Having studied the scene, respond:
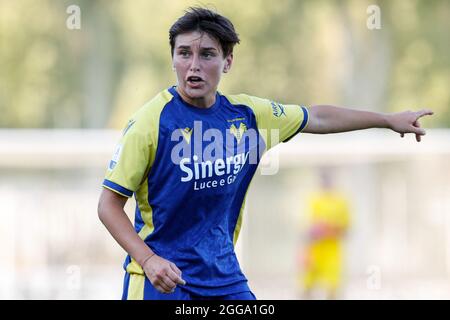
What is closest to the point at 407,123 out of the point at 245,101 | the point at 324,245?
the point at 245,101

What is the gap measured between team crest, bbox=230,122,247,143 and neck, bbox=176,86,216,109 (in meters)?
0.17

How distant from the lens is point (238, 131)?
5.10 metres

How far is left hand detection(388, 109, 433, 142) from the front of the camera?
5312mm

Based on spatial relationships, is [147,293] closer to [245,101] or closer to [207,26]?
[245,101]

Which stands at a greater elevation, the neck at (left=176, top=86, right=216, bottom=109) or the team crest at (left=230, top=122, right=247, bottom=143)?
the neck at (left=176, top=86, right=216, bottom=109)

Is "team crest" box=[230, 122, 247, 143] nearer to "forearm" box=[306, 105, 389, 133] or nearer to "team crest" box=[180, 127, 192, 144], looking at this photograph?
"team crest" box=[180, 127, 192, 144]

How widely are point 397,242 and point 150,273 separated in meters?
11.0

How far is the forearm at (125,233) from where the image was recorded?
473 centimetres

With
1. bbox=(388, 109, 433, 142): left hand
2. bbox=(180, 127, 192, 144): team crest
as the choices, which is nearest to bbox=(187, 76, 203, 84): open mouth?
bbox=(180, 127, 192, 144): team crest

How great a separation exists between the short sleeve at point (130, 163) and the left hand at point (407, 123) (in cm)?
142

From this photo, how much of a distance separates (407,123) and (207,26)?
4.05 ft

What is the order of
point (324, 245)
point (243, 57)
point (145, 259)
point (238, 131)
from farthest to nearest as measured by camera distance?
1. point (243, 57)
2. point (324, 245)
3. point (238, 131)
4. point (145, 259)

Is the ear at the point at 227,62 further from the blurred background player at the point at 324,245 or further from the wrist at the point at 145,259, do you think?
the blurred background player at the point at 324,245

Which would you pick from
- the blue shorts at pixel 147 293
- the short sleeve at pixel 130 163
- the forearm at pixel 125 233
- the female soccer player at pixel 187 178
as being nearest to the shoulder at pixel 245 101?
the female soccer player at pixel 187 178
